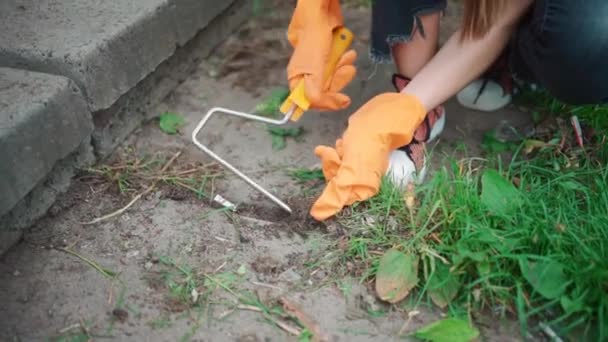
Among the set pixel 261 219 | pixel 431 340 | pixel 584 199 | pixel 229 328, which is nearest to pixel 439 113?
pixel 584 199

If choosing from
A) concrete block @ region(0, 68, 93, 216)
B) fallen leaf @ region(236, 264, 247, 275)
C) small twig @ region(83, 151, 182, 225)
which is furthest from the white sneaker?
concrete block @ region(0, 68, 93, 216)

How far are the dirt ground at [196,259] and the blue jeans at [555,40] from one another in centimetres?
22

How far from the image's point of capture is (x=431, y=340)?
946 millimetres

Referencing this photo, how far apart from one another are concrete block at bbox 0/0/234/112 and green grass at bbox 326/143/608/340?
0.52 m

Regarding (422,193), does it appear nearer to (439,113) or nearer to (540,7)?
(439,113)

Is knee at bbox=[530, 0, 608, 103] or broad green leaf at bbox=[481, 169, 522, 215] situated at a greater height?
knee at bbox=[530, 0, 608, 103]

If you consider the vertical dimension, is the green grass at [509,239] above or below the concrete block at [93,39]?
below

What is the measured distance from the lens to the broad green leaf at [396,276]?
1010mm

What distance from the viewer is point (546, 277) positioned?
971 mm

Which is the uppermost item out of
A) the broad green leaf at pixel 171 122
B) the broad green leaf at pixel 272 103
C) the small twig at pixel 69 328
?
the broad green leaf at pixel 272 103

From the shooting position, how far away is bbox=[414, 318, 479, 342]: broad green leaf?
934 millimetres

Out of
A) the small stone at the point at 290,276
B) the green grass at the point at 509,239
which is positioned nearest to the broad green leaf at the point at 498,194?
the green grass at the point at 509,239

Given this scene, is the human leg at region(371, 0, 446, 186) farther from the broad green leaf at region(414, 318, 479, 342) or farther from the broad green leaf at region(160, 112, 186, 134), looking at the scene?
the broad green leaf at region(160, 112, 186, 134)

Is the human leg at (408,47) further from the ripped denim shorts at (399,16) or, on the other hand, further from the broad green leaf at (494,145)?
the broad green leaf at (494,145)
